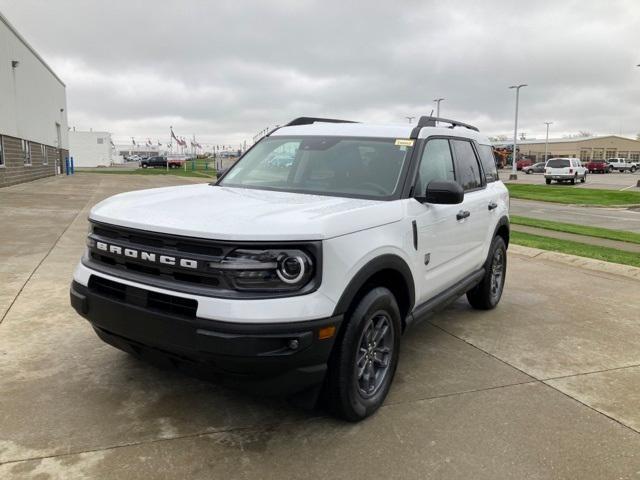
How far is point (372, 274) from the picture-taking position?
3162 mm

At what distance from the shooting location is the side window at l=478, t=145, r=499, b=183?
562 centimetres

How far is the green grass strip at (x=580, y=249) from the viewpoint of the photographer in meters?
8.66

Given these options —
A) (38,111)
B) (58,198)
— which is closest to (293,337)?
(58,198)

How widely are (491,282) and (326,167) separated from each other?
8.44 ft

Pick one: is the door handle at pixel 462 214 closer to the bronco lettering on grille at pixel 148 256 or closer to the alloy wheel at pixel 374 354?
the alloy wheel at pixel 374 354

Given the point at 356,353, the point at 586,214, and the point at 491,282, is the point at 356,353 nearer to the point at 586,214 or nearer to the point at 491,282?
the point at 491,282

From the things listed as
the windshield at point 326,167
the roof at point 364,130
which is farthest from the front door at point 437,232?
the windshield at point 326,167

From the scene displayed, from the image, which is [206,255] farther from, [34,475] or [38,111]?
[38,111]

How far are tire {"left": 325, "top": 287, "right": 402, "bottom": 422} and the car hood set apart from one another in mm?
496

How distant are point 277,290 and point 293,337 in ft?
0.83

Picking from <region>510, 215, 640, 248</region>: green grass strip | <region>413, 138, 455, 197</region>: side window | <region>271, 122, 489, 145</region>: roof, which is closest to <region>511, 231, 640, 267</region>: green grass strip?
<region>510, 215, 640, 248</region>: green grass strip

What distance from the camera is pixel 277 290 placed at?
9.02 feet

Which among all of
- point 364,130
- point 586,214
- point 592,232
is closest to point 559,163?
point 586,214

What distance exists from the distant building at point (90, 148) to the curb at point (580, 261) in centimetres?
8067
